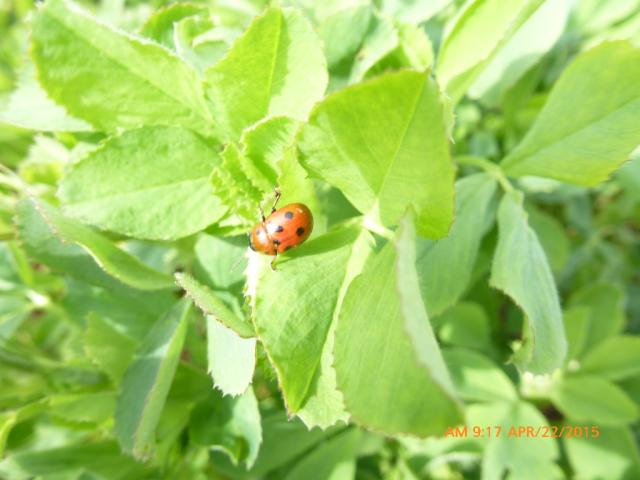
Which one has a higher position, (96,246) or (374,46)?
(374,46)

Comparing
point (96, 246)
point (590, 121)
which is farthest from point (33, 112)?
point (590, 121)

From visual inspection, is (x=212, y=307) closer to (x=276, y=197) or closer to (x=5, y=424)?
(x=276, y=197)

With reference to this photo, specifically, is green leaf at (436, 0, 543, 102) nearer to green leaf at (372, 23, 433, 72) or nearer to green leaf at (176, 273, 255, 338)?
green leaf at (372, 23, 433, 72)

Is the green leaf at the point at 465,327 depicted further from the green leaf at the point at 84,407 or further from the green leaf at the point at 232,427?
the green leaf at the point at 84,407

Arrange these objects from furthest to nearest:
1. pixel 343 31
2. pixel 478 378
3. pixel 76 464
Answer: pixel 478 378
pixel 76 464
pixel 343 31

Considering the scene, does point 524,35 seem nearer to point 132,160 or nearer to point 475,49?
point 475,49
